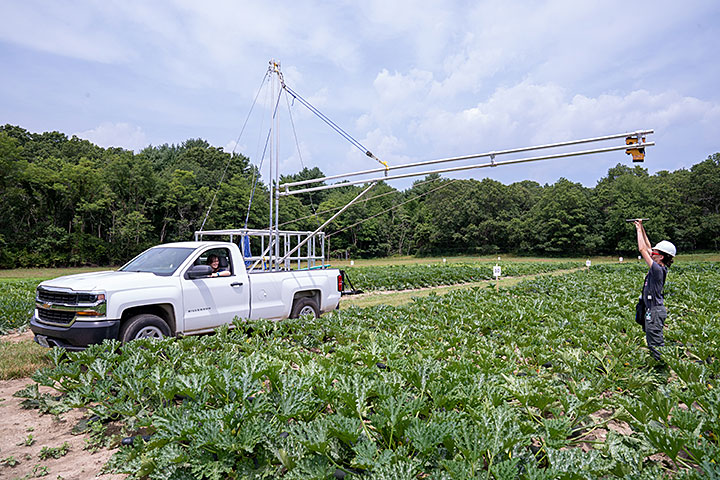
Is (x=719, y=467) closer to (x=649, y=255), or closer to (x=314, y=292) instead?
(x=649, y=255)

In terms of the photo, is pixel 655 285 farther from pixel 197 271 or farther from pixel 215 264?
pixel 215 264

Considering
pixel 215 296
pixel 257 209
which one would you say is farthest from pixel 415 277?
pixel 257 209

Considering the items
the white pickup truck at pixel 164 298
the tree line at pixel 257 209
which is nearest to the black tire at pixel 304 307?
the white pickup truck at pixel 164 298

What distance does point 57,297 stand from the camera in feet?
20.5

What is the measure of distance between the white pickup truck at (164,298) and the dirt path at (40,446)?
4.01 feet

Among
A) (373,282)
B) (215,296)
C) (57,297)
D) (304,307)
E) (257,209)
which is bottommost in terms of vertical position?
(373,282)

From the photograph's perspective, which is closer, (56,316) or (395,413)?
(395,413)

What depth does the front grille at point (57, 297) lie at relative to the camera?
6086 mm

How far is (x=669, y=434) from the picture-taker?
3.06 meters

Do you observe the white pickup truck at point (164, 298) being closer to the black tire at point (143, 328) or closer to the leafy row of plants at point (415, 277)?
the black tire at point (143, 328)

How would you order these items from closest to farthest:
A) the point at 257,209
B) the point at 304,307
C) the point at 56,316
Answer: the point at 56,316, the point at 304,307, the point at 257,209

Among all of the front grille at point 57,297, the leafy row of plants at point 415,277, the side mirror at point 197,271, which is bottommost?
the leafy row of plants at point 415,277

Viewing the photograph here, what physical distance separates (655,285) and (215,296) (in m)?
7.11

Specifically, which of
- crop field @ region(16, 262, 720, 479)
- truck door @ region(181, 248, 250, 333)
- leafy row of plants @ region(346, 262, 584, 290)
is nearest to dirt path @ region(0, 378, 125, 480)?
crop field @ region(16, 262, 720, 479)
